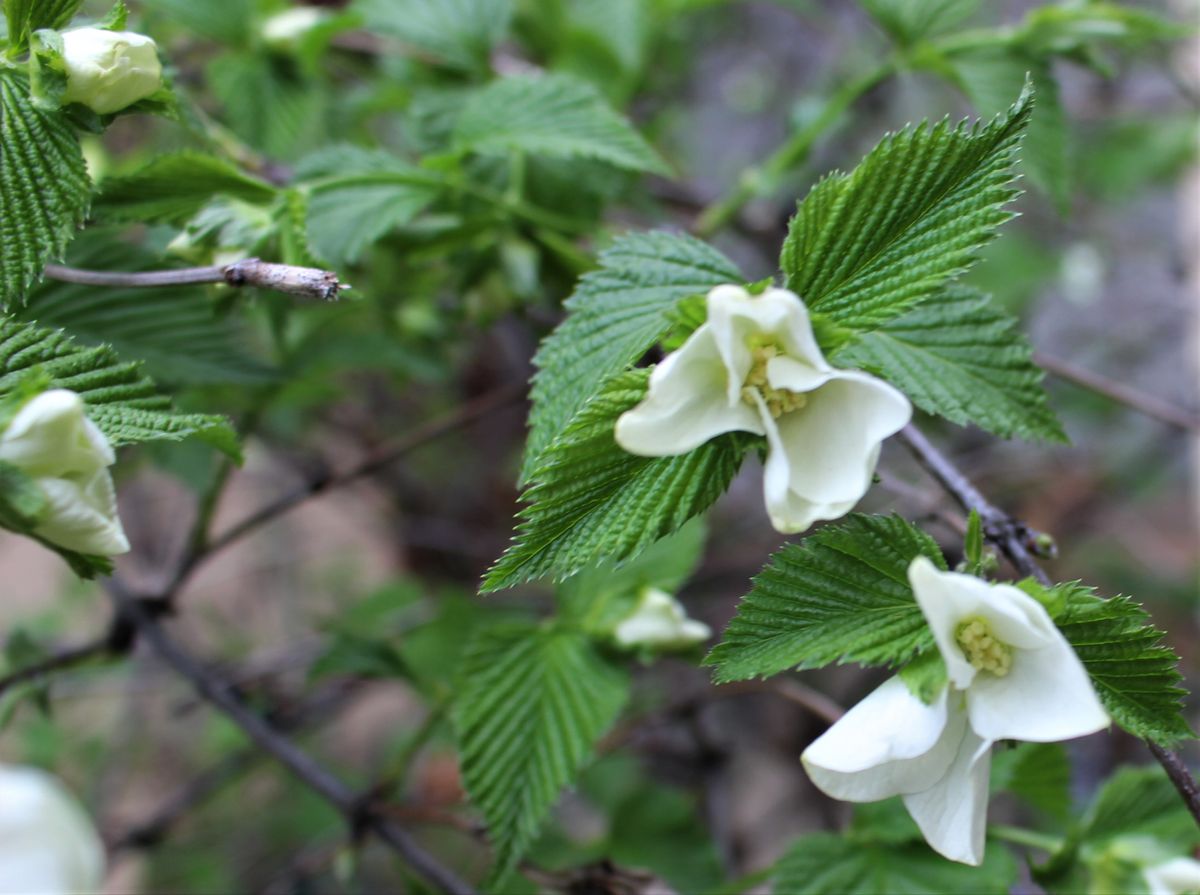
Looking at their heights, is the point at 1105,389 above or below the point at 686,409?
below

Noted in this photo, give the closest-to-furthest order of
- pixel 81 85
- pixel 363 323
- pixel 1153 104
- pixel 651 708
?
pixel 81 85, pixel 363 323, pixel 651 708, pixel 1153 104

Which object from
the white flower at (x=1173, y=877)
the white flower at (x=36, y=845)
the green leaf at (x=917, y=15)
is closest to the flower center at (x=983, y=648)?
the white flower at (x=1173, y=877)

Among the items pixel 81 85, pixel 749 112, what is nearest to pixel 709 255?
pixel 81 85

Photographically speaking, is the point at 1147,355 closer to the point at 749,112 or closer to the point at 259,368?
the point at 749,112

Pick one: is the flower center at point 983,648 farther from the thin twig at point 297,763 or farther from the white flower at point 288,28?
the white flower at point 288,28

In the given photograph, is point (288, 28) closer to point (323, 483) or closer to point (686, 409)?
point (323, 483)

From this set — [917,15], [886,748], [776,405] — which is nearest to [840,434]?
[776,405]
